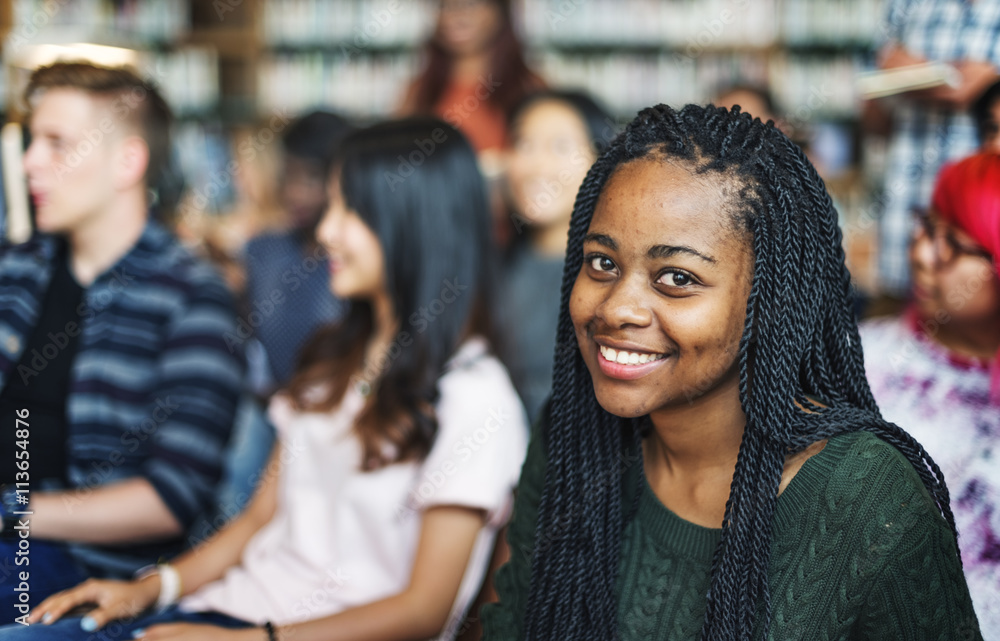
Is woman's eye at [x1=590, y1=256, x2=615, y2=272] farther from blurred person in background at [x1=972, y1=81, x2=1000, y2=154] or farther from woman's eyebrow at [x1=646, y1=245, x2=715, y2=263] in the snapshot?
blurred person in background at [x1=972, y1=81, x2=1000, y2=154]

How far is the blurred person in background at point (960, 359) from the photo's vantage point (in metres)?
1.25

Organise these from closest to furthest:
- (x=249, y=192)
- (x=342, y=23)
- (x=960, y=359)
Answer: (x=960, y=359) → (x=249, y=192) → (x=342, y=23)

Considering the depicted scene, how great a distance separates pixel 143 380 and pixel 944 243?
4.59 ft

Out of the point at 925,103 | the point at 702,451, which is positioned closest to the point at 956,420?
the point at 702,451

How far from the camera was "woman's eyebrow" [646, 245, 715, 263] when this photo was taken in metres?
0.86

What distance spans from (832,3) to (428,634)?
3757 millimetres

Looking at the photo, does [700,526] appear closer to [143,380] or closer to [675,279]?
[675,279]

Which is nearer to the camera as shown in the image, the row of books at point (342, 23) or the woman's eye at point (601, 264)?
the woman's eye at point (601, 264)

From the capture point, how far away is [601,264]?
0.94 m

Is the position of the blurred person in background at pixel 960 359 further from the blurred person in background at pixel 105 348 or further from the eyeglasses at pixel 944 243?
the blurred person in background at pixel 105 348

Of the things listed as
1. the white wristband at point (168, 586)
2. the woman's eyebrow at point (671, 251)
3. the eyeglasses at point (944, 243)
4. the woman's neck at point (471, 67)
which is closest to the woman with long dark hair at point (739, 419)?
the woman's eyebrow at point (671, 251)

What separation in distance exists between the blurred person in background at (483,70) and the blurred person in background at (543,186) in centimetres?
18

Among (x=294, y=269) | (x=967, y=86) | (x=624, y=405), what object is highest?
(x=967, y=86)

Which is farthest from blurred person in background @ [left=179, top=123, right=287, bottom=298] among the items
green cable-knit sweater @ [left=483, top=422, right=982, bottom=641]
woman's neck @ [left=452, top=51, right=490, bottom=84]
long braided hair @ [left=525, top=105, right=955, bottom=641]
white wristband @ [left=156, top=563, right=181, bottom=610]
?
green cable-knit sweater @ [left=483, top=422, right=982, bottom=641]
